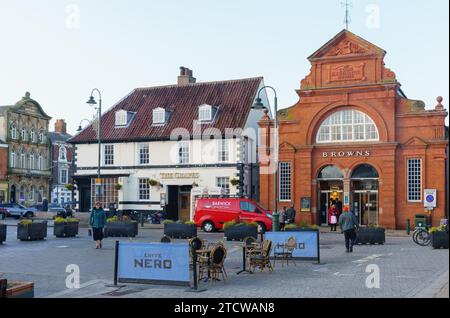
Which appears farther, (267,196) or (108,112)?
(108,112)

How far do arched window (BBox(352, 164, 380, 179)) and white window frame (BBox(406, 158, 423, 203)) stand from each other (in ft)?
6.39

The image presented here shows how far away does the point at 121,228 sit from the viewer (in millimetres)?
28609

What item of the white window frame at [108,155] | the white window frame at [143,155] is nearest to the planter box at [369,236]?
the white window frame at [143,155]

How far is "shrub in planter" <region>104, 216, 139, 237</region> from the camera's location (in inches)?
1125

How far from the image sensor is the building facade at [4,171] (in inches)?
2594

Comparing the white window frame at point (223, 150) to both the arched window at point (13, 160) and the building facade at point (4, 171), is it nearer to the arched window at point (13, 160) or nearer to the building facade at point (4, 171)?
the building facade at point (4, 171)

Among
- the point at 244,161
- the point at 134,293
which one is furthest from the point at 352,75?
the point at 134,293

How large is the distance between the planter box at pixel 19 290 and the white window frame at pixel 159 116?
34990 mm

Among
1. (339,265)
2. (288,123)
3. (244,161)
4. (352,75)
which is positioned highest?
(352,75)

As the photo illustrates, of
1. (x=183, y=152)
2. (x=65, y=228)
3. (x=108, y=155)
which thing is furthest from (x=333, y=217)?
(x=108, y=155)

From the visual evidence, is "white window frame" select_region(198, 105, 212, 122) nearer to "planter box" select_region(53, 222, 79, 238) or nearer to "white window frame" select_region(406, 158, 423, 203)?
"white window frame" select_region(406, 158, 423, 203)
